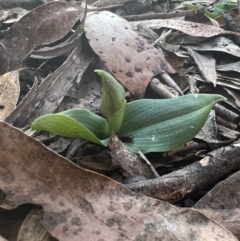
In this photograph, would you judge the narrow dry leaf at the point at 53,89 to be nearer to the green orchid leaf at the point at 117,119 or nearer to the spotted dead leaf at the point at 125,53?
A: the spotted dead leaf at the point at 125,53

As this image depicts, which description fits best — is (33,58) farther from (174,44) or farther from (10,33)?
(174,44)

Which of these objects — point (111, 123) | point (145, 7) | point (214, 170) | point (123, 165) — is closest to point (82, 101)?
point (111, 123)

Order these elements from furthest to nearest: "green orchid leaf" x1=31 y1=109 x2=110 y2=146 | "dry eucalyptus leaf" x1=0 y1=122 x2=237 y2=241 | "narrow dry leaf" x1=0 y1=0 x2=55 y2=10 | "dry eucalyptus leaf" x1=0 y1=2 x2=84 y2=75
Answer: "narrow dry leaf" x1=0 y1=0 x2=55 y2=10 < "dry eucalyptus leaf" x1=0 y1=2 x2=84 y2=75 < "green orchid leaf" x1=31 y1=109 x2=110 y2=146 < "dry eucalyptus leaf" x1=0 y1=122 x2=237 y2=241

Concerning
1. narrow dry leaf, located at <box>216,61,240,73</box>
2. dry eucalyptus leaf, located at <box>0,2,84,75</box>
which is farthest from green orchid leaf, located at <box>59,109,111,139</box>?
narrow dry leaf, located at <box>216,61,240,73</box>

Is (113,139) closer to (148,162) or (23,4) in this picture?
(148,162)

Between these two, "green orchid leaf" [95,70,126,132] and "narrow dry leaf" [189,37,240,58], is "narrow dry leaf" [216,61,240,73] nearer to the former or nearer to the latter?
"narrow dry leaf" [189,37,240,58]

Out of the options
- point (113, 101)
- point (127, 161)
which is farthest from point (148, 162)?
point (113, 101)

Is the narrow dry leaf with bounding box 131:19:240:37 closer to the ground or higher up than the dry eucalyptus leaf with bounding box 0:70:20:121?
closer to the ground
